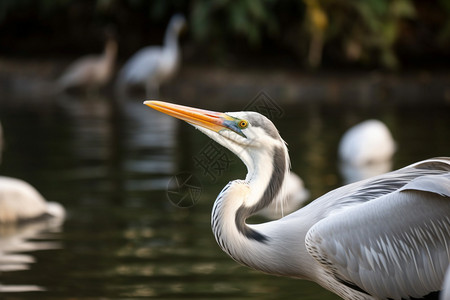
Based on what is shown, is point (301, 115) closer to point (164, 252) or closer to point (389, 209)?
point (164, 252)

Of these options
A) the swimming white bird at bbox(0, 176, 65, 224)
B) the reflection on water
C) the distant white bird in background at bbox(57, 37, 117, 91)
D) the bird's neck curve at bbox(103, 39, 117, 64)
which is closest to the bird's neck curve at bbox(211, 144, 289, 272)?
the reflection on water

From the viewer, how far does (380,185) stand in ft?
13.5

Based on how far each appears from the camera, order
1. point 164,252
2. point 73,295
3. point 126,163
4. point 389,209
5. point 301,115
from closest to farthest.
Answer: point 389,209 < point 73,295 < point 164,252 < point 126,163 < point 301,115

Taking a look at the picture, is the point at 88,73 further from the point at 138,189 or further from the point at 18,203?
the point at 18,203

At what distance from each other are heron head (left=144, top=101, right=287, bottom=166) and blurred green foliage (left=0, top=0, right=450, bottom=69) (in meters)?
16.3

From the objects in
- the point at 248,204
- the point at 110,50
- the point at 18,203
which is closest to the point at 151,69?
the point at 110,50

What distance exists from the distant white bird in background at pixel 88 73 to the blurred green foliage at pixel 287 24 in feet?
5.78

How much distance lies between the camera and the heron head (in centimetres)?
398

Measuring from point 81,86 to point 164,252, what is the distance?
1472cm

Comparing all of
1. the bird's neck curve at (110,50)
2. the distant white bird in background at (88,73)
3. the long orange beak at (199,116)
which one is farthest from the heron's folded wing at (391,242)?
the bird's neck curve at (110,50)

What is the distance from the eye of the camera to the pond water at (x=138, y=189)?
576 centimetres

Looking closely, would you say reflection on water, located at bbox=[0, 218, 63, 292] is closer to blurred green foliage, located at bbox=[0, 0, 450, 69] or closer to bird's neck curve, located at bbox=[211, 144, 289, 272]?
bird's neck curve, located at bbox=[211, 144, 289, 272]

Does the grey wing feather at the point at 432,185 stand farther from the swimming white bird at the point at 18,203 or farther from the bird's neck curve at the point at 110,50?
the bird's neck curve at the point at 110,50

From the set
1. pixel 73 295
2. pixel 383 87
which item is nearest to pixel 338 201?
pixel 73 295
